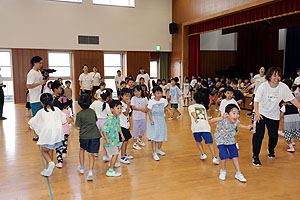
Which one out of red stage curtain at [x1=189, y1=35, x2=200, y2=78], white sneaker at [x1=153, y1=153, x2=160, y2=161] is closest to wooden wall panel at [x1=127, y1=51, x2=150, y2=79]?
red stage curtain at [x1=189, y1=35, x2=200, y2=78]

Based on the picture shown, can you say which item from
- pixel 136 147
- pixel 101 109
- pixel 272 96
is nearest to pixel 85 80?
pixel 136 147

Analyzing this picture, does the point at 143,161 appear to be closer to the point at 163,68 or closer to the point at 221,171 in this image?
the point at 221,171

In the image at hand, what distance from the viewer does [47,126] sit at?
3338 mm

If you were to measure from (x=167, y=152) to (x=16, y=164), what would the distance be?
233 centimetres

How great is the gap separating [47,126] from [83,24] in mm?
9574

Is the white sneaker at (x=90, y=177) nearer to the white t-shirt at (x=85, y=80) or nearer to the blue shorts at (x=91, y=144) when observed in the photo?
the blue shorts at (x=91, y=144)

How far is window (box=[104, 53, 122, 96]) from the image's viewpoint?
43.1 ft

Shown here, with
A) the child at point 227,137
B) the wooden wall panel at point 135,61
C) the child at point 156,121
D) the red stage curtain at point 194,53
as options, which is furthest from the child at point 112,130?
the red stage curtain at point 194,53

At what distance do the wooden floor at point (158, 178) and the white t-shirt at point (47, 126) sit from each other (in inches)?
21.2

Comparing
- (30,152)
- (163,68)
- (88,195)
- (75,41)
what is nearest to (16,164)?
(30,152)

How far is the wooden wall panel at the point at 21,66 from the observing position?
11.2m

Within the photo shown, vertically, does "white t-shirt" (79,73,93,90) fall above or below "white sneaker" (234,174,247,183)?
above

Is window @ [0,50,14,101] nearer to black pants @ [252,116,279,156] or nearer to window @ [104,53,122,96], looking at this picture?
window @ [104,53,122,96]

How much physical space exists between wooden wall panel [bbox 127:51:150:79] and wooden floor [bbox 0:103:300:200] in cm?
876
